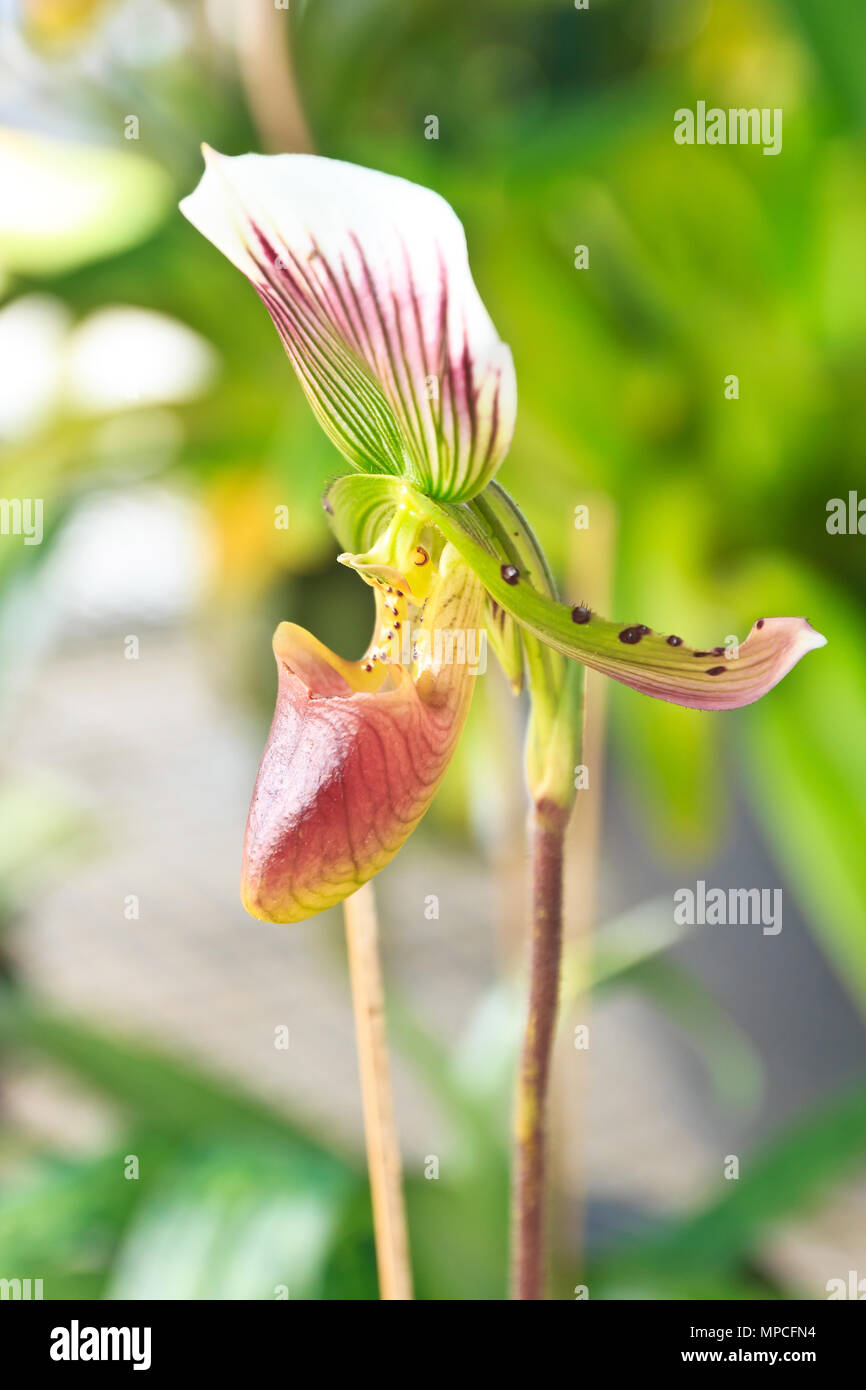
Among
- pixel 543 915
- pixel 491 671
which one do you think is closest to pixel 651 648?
pixel 543 915

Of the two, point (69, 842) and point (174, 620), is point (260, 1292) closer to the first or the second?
point (69, 842)

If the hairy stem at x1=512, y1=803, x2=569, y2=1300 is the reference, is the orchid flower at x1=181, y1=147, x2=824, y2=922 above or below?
above

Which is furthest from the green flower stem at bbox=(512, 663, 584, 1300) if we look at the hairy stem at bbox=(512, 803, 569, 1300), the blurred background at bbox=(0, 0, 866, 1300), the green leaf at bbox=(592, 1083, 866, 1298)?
the green leaf at bbox=(592, 1083, 866, 1298)

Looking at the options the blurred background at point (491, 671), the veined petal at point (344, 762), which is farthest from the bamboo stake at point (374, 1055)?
the blurred background at point (491, 671)

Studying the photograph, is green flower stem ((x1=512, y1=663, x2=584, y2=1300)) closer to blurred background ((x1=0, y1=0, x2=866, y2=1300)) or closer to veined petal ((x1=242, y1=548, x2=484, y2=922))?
veined petal ((x1=242, y1=548, x2=484, y2=922))

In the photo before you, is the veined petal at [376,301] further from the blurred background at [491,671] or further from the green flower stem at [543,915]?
the blurred background at [491,671]

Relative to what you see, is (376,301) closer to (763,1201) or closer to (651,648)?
(651,648)

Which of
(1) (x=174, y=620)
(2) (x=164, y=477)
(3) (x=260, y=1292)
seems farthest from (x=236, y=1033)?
(1) (x=174, y=620)

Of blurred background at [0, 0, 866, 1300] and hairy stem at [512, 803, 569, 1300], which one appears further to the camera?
blurred background at [0, 0, 866, 1300]
